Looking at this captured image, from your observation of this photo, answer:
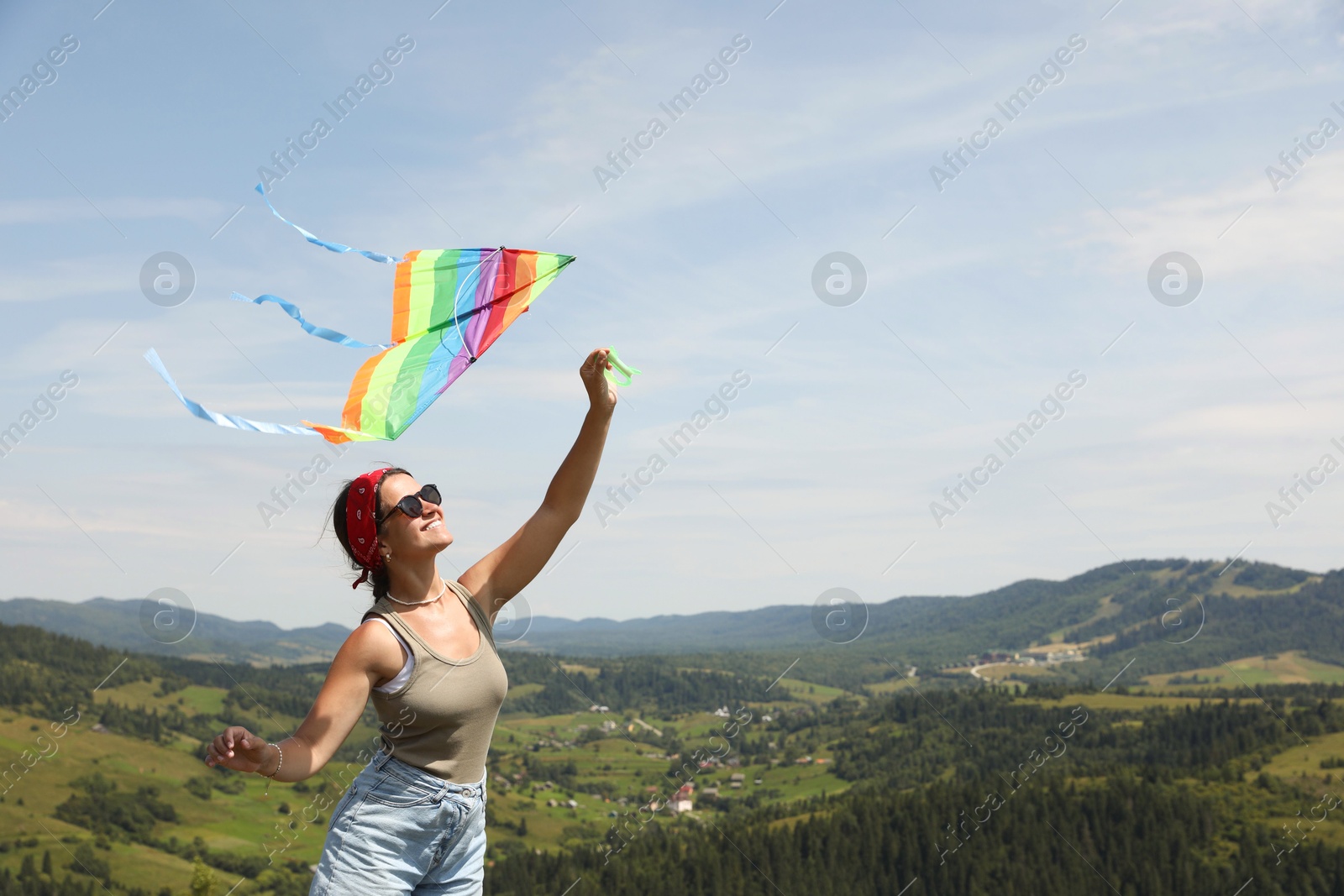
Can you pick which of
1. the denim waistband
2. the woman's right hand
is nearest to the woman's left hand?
the denim waistband

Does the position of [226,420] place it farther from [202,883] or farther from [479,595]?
[202,883]

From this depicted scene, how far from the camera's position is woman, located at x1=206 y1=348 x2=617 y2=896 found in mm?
3684

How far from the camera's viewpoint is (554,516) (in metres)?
4.54

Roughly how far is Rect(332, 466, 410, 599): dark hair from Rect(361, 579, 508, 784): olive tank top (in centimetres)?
11

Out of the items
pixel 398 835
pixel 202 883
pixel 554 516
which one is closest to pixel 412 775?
pixel 398 835

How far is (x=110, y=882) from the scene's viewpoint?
13700 centimetres

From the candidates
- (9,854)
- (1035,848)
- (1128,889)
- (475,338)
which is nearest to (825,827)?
(1035,848)

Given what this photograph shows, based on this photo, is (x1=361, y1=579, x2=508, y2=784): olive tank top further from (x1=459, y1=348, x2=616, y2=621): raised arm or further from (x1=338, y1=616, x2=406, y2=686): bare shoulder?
(x1=459, y1=348, x2=616, y2=621): raised arm

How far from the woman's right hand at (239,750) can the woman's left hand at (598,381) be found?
1930 millimetres

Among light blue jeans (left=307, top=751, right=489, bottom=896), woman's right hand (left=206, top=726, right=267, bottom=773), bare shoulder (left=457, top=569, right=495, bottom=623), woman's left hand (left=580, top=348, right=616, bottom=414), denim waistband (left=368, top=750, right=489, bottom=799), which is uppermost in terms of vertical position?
woman's left hand (left=580, top=348, right=616, bottom=414)

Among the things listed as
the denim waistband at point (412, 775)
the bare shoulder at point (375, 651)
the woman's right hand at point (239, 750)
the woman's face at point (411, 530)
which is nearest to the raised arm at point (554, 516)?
the woman's face at point (411, 530)

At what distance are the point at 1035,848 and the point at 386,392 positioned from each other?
521 feet

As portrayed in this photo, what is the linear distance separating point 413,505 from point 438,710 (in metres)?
0.80

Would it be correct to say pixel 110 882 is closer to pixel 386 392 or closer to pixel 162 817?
pixel 162 817
